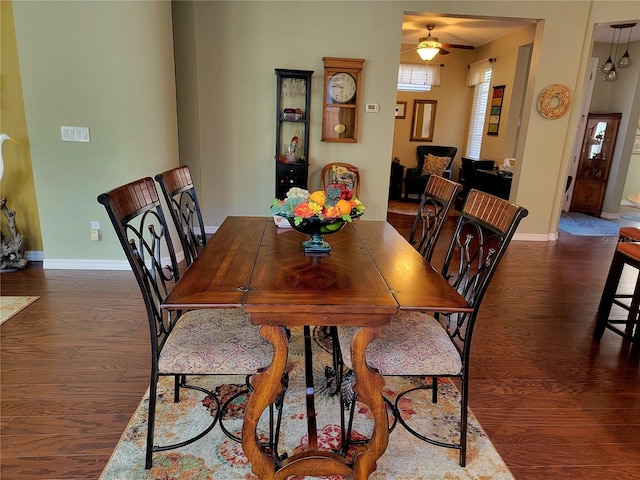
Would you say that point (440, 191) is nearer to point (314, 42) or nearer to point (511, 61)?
point (314, 42)

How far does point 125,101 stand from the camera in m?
3.34

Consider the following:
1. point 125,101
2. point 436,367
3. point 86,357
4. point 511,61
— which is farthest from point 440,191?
point 511,61

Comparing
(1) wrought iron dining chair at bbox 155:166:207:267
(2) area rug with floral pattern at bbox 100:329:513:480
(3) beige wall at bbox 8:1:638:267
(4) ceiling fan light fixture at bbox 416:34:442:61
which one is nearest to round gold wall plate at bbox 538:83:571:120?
(3) beige wall at bbox 8:1:638:267

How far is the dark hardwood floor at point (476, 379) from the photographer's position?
1.72 metres

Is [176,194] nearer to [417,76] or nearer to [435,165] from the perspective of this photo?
[435,165]

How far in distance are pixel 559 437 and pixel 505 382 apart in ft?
1.35

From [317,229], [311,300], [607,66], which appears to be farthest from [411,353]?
[607,66]

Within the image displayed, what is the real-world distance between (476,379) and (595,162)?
240 inches

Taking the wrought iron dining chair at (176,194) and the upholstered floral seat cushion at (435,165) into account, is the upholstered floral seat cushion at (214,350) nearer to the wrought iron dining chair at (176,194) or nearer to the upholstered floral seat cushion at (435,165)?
the wrought iron dining chair at (176,194)

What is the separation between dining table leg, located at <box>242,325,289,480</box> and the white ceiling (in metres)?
5.14

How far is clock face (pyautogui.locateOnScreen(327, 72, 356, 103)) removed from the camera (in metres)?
4.50

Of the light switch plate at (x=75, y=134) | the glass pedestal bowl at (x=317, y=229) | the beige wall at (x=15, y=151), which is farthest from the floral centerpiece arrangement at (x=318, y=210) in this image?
the beige wall at (x=15, y=151)

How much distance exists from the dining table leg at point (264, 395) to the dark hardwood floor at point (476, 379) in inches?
25.9

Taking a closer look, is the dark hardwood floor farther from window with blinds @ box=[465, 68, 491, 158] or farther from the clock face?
window with blinds @ box=[465, 68, 491, 158]
